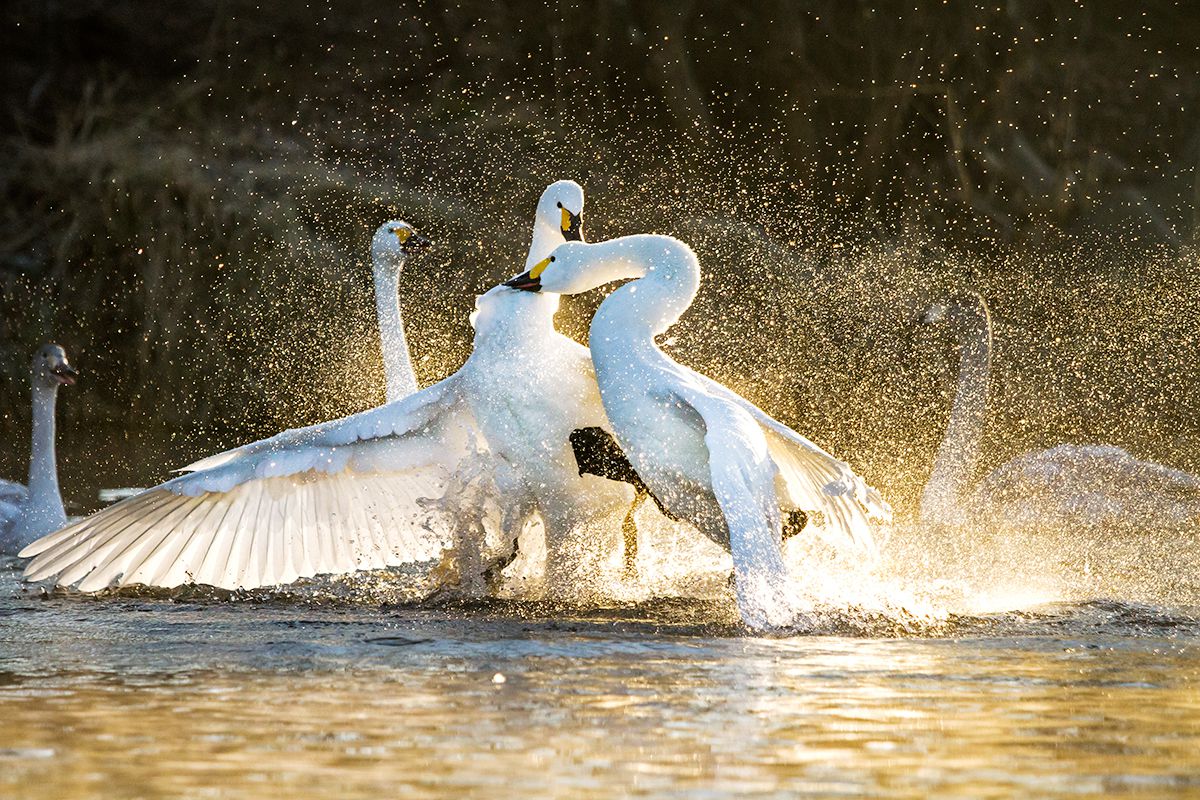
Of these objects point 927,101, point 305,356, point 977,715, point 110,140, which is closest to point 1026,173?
point 927,101

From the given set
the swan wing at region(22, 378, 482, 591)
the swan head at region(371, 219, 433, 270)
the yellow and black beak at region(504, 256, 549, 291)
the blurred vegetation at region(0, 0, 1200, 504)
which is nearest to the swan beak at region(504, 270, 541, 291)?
the yellow and black beak at region(504, 256, 549, 291)

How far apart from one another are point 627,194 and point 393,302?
228 inches

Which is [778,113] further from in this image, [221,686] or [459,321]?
[221,686]

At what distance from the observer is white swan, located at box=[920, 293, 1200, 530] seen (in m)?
8.11

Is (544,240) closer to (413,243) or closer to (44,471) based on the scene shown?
(413,243)

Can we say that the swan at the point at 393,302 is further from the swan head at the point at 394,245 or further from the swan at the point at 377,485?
the swan at the point at 377,485

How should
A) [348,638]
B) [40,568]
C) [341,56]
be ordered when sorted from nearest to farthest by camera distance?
[348,638], [40,568], [341,56]

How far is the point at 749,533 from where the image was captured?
535 centimetres

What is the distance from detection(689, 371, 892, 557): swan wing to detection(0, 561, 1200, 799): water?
0.64 metres

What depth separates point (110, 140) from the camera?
43.6 ft

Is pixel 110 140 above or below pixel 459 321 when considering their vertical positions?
above

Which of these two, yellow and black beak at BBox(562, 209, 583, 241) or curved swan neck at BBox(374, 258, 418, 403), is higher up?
yellow and black beak at BBox(562, 209, 583, 241)

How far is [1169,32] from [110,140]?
27.4 ft

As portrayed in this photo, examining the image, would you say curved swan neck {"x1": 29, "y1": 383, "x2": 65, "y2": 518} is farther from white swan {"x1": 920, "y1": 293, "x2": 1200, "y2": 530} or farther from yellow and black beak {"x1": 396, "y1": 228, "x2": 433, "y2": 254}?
white swan {"x1": 920, "y1": 293, "x2": 1200, "y2": 530}
